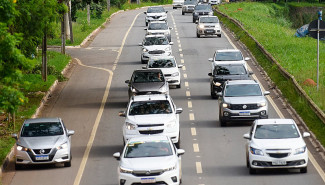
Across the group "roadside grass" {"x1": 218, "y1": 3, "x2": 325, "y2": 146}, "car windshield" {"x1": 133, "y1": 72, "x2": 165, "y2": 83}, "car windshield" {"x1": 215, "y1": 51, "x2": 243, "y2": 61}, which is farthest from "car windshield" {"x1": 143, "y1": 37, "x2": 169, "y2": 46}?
"car windshield" {"x1": 133, "y1": 72, "x2": 165, "y2": 83}

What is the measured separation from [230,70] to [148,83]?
434 centimetres

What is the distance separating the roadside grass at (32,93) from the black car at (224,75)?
25.9ft

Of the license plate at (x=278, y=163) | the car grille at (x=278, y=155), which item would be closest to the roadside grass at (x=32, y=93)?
the car grille at (x=278, y=155)

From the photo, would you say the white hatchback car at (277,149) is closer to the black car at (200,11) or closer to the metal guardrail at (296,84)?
the metal guardrail at (296,84)

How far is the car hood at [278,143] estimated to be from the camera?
75.6ft

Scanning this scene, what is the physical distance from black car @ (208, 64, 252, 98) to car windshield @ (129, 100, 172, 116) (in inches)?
366

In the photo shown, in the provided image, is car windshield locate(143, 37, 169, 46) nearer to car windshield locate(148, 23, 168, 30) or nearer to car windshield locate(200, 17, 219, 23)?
car windshield locate(148, 23, 168, 30)

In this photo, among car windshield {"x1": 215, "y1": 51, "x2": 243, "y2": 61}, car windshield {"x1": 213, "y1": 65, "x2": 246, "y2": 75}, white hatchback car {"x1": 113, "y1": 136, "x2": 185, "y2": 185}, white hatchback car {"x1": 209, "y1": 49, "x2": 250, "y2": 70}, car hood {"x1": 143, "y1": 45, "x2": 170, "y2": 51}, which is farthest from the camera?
car hood {"x1": 143, "y1": 45, "x2": 170, "y2": 51}

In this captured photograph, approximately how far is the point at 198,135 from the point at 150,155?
26.8 feet

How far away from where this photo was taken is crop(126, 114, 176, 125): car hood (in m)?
26.8

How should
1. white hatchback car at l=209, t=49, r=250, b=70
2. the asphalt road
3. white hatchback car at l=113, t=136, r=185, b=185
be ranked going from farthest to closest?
white hatchback car at l=209, t=49, r=250, b=70, the asphalt road, white hatchback car at l=113, t=136, r=185, b=185

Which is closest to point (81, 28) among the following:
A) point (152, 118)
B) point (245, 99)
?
point (245, 99)

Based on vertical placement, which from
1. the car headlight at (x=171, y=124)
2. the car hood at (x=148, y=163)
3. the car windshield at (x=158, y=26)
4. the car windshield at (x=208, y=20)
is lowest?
the car headlight at (x=171, y=124)

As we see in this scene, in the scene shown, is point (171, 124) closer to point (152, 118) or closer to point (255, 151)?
point (152, 118)
